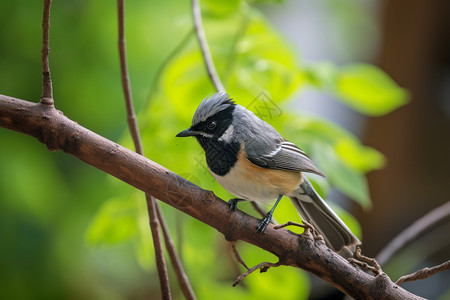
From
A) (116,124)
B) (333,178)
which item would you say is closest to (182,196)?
(333,178)

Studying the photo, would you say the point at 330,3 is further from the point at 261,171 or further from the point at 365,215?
the point at 261,171

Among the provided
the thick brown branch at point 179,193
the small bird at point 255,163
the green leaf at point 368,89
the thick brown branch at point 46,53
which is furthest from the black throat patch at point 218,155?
the green leaf at point 368,89

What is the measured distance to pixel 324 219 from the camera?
3.20ft

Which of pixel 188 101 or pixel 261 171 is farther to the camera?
pixel 188 101

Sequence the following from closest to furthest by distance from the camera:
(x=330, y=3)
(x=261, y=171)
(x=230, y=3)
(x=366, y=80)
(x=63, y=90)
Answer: (x=261, y=171) < (x=230, y=3) < (x=366, y=80) < (x=63, y=90) < (x=330, y=3)

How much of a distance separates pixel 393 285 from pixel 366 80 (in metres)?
0.58

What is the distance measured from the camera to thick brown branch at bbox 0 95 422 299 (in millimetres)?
742

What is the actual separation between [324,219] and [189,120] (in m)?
0.36

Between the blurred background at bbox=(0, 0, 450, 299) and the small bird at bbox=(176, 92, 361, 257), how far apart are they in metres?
0.05

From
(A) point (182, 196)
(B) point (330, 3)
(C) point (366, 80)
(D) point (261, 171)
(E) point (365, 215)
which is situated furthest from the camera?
(E) point (365, 215)

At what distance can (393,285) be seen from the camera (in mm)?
781

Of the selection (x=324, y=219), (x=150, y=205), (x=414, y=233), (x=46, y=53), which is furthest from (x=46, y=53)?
(x=414, y=233)

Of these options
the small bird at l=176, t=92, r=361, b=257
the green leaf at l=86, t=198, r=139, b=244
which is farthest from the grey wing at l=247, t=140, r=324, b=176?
the green leaf at l=86, t=198, r=139, b=244

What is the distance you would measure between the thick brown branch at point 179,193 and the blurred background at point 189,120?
10 cm
